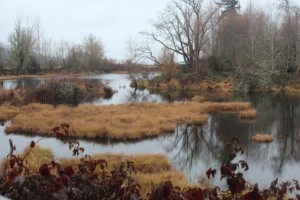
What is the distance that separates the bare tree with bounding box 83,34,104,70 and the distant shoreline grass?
58157 millimetres

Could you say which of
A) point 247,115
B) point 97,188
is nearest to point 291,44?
point 247,115

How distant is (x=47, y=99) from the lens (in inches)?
1018

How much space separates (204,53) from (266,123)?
25.7 metres

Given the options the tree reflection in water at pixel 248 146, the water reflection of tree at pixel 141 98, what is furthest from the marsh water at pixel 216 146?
the water reflection of tree at pixel 141 98

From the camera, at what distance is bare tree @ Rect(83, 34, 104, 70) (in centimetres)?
8025

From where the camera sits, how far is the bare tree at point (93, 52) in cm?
8025

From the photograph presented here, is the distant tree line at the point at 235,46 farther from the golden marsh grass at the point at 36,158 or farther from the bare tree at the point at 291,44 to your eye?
the golden marsh grass at the point at 36,158

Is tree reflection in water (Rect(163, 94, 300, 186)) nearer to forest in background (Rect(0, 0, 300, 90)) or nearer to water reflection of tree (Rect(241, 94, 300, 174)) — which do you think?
water reflection of tree (Rect(241, 94, 300, 174))

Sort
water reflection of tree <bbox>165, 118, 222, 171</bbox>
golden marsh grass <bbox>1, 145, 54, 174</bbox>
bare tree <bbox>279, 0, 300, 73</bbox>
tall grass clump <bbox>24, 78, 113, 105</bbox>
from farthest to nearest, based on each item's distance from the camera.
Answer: bare tree <bbox>279, 0, 300, 73</bbox> < tall grass clump <bbox>24, 78, 113, 105</bbox> < water reflection of tree <bbox>165, 118, 222, 171</bbox> < golden marsh grass <bbox>1, 145, 54, 174</bbox>

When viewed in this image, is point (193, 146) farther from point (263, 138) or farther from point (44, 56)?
point (44, 56)

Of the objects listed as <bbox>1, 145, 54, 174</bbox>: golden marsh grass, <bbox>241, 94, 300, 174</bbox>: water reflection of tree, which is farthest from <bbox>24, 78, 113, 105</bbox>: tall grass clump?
<bbox>1, 145, 54, 174</bbox>: golden marsh grass

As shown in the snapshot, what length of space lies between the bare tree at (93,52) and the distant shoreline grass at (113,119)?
5816cm

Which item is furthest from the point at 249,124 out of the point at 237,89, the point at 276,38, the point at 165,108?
the point at 276,38

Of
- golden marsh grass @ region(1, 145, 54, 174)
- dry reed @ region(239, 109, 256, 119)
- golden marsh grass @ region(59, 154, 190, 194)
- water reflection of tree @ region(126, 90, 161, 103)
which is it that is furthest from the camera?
water reflection of tree @ region(126, 90, 161, 103)
